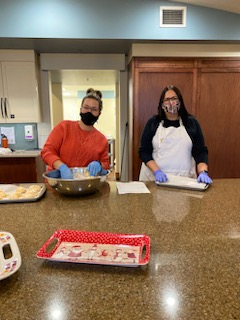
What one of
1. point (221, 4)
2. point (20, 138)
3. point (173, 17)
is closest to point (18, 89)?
point (20, 138)

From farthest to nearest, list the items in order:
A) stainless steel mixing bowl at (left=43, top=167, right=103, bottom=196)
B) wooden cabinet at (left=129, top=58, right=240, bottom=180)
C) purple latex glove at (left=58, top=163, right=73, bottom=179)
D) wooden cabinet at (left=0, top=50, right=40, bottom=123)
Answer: wooden cabinet at (left=0, top=50, right=40, bottom=123) < wooden cabinet at (left=129, top=58, right=240, bottom=180) < purple latex glove at (left=58, top=163, right=73, bottom=179) < stainless steel mixing bowl at (left=43, top=167, right=103, bottom=196)

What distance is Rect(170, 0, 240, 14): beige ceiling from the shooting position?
2.35m

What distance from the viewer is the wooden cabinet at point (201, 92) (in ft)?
9.33

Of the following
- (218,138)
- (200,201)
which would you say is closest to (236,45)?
(218,138)

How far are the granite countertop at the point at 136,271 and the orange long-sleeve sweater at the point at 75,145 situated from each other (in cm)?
57

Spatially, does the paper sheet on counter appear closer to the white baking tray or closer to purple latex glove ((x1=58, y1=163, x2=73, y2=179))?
the white baking tray

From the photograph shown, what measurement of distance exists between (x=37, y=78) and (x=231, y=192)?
2.85m

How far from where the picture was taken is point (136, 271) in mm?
675

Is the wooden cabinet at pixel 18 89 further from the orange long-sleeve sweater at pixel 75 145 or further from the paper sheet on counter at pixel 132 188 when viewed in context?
the paper sheet on counter at pixel 132 188

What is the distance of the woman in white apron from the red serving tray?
3.18ft

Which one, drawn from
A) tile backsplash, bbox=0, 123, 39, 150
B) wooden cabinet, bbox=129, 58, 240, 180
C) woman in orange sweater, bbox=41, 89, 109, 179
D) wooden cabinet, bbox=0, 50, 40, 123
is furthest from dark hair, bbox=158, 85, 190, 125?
tile backsplash, bbox=0, 123, 39, 150

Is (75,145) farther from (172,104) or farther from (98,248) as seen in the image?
(98,248)

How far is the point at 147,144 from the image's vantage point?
186cm

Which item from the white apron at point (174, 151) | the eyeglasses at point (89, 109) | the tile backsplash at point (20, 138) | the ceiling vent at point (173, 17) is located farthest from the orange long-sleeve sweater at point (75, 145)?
the tile backsplash at point (20, 138)
